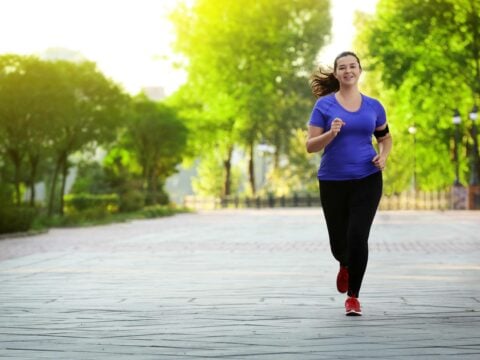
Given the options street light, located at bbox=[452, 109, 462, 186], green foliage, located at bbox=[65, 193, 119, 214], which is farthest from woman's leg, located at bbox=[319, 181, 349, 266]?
street light, located at bbox=[452, 109, 462, 186]

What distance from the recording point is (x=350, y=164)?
709 centimetres

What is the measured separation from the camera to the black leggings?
23.1 feet

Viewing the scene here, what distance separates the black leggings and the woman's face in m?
0.70

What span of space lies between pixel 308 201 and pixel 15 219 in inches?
1658

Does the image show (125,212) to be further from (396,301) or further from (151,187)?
(396,301)

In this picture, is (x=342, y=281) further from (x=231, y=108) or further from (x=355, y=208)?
(x=231, y=108)

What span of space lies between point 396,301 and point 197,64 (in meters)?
56.0

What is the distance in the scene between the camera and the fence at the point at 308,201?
51625 mm

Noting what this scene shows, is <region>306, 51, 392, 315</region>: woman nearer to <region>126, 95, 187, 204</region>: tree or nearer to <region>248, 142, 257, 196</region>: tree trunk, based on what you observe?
<region>126, 95, 187, 204</region>: tree

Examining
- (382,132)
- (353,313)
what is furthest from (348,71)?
(353,313)

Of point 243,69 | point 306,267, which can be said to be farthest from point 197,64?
point 306,267

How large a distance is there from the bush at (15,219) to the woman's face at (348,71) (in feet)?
53.0

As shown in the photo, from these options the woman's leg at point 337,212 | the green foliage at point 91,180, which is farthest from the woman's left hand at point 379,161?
the green foliage at point 91,180

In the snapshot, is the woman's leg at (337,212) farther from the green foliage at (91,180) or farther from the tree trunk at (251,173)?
the tree trunk at (251,173)
